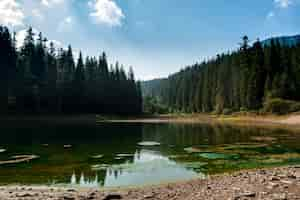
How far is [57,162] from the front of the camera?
22.4m

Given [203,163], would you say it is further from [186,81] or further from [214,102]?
[186,81]

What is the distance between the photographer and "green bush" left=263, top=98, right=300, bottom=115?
6928 centimetres

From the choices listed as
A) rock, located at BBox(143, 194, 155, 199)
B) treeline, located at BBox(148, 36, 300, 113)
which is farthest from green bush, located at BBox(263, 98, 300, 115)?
rock, located at BBox(143, 194, 155, 199)

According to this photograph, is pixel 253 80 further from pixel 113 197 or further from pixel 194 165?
pixel 113 197

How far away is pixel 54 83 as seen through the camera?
3415 inches

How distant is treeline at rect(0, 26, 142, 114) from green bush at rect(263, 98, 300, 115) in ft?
150

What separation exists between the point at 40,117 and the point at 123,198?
71042 millimetres

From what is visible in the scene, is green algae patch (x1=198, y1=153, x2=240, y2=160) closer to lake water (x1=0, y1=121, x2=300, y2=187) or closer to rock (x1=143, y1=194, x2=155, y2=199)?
lake water (x1=0, y1=121, x2=300, y2=187)

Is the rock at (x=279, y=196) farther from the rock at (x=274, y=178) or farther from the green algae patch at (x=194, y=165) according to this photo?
the green algae patch at (x=194, y=165)

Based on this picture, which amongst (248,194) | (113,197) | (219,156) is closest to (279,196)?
(248,194)

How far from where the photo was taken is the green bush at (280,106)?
227ft

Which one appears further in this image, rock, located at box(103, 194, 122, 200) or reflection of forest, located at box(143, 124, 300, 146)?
reflection of forest, located at box(143, 124, 300, 146)

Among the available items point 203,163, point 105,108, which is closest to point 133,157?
point 203,163

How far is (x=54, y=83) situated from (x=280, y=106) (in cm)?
5281
